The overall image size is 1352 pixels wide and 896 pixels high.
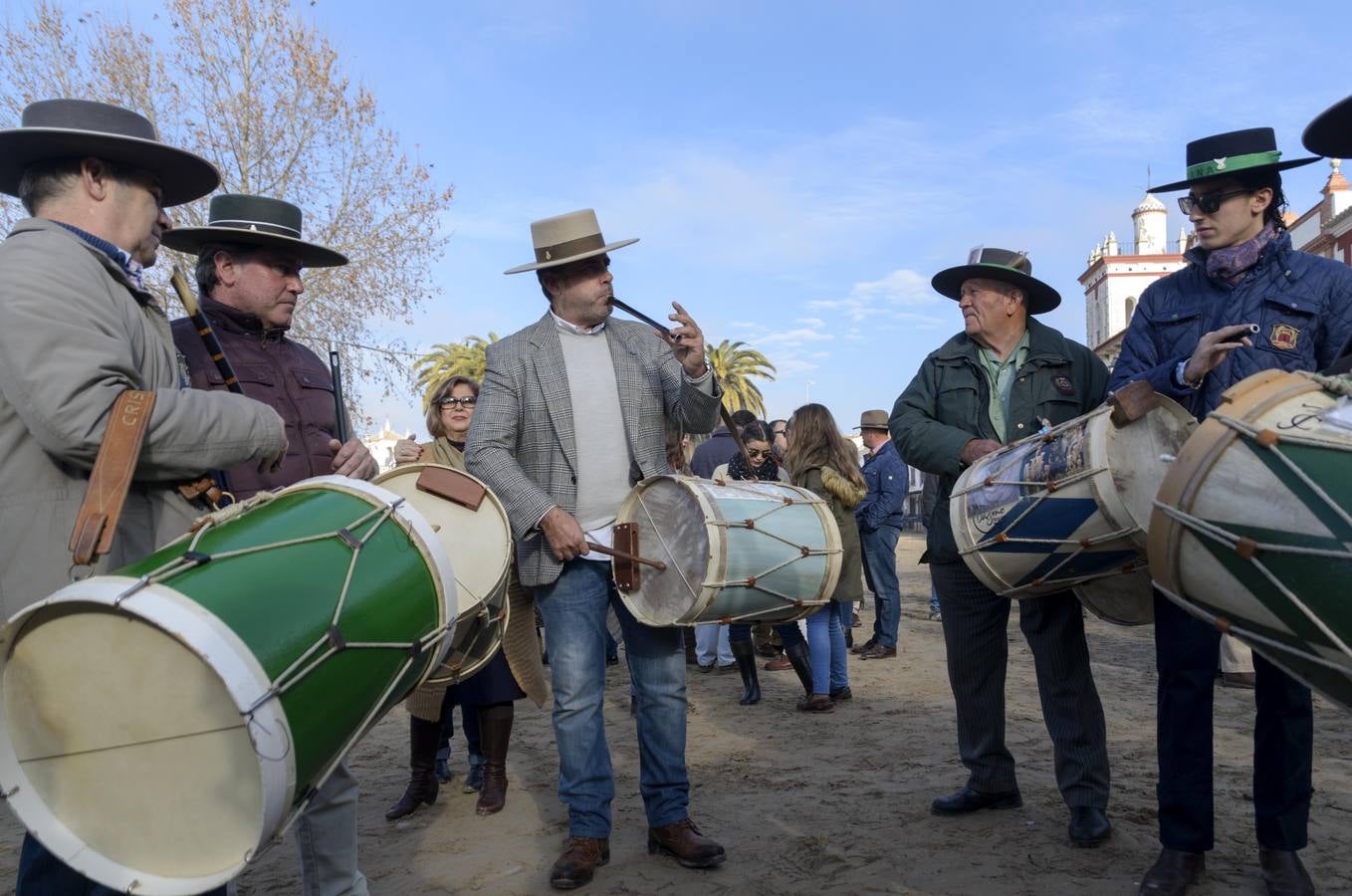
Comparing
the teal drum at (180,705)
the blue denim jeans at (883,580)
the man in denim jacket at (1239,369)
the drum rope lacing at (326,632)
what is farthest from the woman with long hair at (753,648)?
the teal drum at (180,705)

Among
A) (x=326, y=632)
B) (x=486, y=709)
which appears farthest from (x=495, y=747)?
(x=326, y=632)

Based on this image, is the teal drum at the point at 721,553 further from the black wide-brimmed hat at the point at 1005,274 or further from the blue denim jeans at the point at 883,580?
the blue denim jeans at the point at 883,580

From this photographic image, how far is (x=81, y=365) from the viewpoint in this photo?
2.29 meters

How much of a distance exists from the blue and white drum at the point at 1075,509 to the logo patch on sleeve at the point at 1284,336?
0.43 m

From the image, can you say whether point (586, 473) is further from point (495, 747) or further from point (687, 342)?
point (495, 747)

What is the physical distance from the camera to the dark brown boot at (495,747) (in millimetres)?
4949

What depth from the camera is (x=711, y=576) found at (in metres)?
3.72

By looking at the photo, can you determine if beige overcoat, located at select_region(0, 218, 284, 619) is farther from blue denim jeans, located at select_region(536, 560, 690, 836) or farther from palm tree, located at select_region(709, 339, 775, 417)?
palm tree, located at select_region(709, 339, 775, 417)

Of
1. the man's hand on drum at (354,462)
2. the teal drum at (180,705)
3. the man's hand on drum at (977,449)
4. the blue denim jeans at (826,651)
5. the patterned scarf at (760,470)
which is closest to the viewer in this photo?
the teal drum at (180,705)

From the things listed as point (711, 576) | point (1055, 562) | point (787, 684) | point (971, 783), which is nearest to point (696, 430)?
point (711, 576)

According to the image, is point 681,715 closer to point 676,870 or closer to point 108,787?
point 676,870

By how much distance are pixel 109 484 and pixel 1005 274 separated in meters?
3.29

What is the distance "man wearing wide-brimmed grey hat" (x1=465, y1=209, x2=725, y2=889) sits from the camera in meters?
3.91

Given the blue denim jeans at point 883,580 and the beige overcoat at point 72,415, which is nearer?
the beige overcoat at point 72,415
